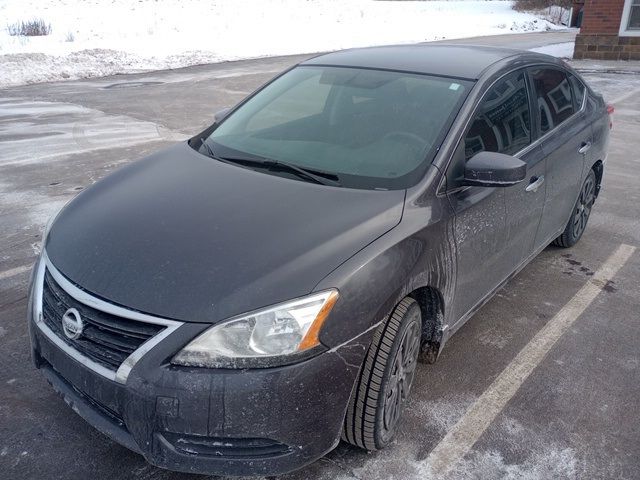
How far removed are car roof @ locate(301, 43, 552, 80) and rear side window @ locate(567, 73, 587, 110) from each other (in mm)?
598

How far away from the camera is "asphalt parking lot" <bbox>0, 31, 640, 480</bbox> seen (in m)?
2.62

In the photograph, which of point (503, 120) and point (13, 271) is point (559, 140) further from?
point (13, 271)

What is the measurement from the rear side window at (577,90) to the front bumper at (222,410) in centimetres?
328

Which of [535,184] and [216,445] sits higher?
[535,184]

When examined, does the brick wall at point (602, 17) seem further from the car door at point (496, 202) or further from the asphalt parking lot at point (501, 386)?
the car door at point (496, 202)

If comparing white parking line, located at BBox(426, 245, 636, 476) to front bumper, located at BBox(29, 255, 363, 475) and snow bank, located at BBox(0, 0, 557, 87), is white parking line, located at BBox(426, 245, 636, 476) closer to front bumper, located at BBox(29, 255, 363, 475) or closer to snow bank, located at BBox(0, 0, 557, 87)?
front bumper, located at BBox(29, 255, 363, 475)

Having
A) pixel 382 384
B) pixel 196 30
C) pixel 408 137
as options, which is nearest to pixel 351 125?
pixel 408 137

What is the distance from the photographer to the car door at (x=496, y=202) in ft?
9.89

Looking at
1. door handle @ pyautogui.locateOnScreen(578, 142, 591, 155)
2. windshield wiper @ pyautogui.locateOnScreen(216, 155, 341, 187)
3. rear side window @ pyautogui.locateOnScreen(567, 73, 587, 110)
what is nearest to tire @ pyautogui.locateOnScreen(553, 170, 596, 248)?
door handle @ pyautogui.locateOnScreen(578, 142, 591, 155)

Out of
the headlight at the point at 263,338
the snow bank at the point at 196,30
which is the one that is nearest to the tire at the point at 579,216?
the headlight at the point at 263,338

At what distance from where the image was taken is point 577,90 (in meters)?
4.70

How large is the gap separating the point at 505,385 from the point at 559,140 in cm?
179

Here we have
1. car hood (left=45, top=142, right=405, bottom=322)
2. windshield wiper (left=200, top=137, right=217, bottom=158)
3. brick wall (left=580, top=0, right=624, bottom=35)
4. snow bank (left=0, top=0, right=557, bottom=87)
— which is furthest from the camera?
snow bank (left=0, top=0, right=557, bottom=87)

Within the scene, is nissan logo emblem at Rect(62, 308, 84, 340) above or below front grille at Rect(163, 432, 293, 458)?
above
